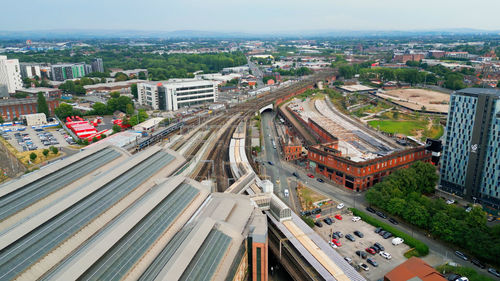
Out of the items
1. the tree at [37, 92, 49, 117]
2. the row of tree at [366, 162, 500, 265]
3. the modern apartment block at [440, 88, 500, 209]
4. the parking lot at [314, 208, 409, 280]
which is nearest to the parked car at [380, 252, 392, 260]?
the parking lot at [314, 208, 409, 280]

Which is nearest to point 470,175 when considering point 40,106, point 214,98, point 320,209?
point 320,209

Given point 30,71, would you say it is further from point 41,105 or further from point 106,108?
point 106,108

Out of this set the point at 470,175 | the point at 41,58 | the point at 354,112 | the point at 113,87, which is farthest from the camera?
the point at 41,58

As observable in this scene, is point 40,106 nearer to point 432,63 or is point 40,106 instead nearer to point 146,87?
point 146,87

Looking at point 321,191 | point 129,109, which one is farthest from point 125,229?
point 129,109

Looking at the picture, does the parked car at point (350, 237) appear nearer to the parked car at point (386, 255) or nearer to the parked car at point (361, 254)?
the parked car at point (361, 254)

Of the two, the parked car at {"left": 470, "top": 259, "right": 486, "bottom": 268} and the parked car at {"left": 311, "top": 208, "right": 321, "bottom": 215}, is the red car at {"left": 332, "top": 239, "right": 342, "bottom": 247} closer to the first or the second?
the parked car at {"left": 311, "top": 208, "right": 321, "bottom": 215}
